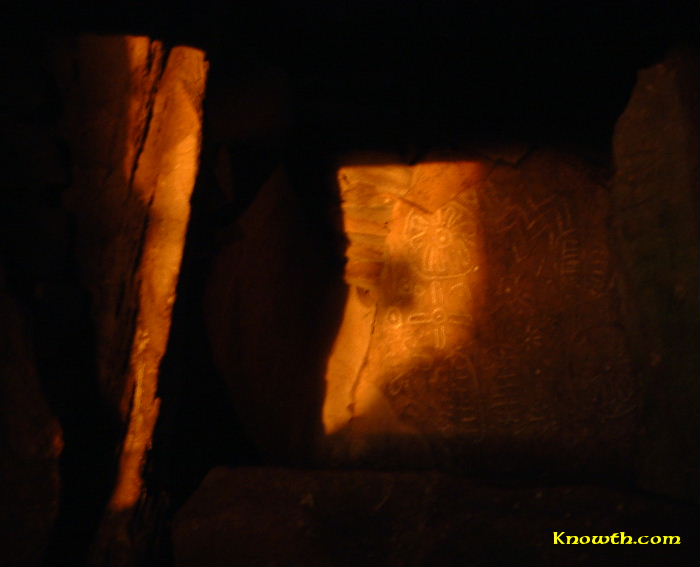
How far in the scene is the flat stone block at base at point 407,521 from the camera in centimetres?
111

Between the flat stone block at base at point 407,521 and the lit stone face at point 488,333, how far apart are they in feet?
1.07

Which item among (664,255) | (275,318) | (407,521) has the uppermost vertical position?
(664,255)

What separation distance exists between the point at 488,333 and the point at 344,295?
21.2 inches

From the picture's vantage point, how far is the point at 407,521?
1.22 metres

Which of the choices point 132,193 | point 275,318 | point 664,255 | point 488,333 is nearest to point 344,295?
point 275,318

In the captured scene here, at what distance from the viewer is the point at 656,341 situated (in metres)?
Answer: 1.21

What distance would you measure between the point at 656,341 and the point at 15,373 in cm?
144

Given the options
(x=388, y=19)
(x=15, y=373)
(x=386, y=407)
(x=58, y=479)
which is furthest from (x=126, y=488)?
(x=388, y=19)

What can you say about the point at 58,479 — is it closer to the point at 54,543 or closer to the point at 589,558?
the point at 54,543

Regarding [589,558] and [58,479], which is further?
[58,479]
